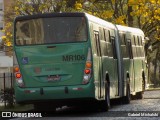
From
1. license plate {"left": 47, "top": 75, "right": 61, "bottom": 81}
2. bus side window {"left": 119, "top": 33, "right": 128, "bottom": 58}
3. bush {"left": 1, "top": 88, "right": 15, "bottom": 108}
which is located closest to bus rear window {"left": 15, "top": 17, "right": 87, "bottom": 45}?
license plate {"left": 47, "top": 75, "right": 61, "bottom": 81}

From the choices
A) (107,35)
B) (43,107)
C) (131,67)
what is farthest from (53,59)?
(131,67)

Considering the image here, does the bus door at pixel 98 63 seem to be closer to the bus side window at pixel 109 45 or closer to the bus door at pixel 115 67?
the bus side window at pixel 109 45

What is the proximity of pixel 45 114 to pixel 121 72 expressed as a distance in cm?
570

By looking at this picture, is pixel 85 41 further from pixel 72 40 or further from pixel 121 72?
pixel 121 72

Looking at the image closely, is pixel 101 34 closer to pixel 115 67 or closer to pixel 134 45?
pixel 115 67

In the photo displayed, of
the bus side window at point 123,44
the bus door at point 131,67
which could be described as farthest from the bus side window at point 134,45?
the bus side window at point 123,44

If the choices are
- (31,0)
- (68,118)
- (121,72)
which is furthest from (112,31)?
(31,0)

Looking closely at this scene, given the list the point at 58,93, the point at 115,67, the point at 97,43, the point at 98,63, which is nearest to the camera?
the point at 58,93

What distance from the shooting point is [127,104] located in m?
26.6

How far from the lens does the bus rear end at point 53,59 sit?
762 inches

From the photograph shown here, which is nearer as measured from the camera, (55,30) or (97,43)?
(55,30)

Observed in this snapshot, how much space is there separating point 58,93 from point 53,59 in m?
1.10

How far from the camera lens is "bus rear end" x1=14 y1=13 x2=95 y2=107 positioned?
63.5ft

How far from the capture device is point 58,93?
19.3m
